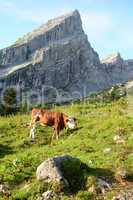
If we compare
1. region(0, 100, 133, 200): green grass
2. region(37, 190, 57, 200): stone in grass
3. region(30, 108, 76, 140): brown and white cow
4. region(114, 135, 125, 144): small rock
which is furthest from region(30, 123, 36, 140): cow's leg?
region(37, 190, 57, 200): stone in grass

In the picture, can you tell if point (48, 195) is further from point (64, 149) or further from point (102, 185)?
point (64, 149)

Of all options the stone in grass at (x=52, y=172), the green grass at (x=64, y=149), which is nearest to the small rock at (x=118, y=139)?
the green grass at (x=64, y=149)

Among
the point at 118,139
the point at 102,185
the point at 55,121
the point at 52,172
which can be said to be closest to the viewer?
the point at 102,185

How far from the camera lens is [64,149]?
2750 cm

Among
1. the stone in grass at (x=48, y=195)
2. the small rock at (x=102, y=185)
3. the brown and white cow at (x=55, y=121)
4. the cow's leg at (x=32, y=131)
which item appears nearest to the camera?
the stone in grass at (x=48, y=195)

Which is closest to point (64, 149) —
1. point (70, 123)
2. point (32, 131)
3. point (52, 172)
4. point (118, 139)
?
point (118, 139)

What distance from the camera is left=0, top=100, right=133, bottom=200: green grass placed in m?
21.1

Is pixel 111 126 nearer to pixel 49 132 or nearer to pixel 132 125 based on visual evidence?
pixel 132 125

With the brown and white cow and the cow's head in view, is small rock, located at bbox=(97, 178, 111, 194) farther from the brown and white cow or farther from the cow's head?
the cow's head

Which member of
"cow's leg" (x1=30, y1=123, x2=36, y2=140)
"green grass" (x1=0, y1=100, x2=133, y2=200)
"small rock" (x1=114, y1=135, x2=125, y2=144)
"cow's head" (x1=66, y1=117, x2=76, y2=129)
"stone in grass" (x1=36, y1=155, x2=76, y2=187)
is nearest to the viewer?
"stone in grass" (x1=36, y1=155, x2=76, y2=187)

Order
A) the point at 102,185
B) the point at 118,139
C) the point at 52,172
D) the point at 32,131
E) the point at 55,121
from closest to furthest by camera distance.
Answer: the point at 102,185
the point at 52,172
the point at 118,139
the point at 32,131
the point at 55,121

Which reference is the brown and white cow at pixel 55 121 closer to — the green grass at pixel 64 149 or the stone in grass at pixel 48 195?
the green grass at pixel 64 149

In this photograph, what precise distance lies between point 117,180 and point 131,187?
93 centimetres

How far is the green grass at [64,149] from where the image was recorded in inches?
830
